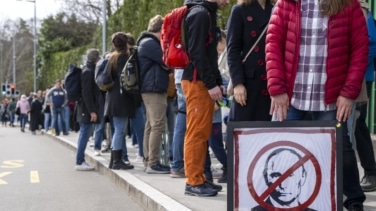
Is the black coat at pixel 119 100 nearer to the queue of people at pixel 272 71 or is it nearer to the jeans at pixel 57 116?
the queue of people at pixel 272 71

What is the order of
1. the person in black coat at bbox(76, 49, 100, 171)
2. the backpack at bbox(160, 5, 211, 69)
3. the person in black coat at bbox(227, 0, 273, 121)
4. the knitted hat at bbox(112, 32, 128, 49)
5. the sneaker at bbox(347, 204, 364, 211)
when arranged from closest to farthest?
the sneaker at bbox(347, 204, 364, 211) < the person in black coat at bbox(227, 0, 273, 121) < the backpack at bbox(160, 5, 211, 69) < the knitted hat at bbox(112, 32, 128, 49) < the person in black coat at bbox(76, 49, 100, 171)

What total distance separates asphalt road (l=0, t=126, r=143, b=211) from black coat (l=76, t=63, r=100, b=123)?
908 millimetres

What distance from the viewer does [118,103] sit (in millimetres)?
9547

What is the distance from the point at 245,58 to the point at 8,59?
300ft

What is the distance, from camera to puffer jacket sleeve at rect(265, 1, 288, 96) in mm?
4746

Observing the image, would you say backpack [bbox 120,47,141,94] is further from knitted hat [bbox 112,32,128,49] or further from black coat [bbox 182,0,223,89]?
black coat [bbox 182,0,223,89]

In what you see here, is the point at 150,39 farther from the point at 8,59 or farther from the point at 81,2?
the point at 8,59

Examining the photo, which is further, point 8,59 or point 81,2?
point 8,59

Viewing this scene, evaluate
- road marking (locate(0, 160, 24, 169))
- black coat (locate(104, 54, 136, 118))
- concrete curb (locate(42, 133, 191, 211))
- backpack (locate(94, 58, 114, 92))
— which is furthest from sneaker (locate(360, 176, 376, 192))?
road marking (locate(0, 160, 24, 169))

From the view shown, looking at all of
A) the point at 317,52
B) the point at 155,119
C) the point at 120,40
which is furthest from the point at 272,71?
the point at 120,40

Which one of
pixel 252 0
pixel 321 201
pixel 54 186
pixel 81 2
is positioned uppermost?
pixel 81 2

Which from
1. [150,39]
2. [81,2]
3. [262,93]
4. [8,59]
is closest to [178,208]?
[262,93]

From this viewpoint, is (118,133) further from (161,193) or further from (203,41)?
(203,41)

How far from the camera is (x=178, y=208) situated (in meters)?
6.08
